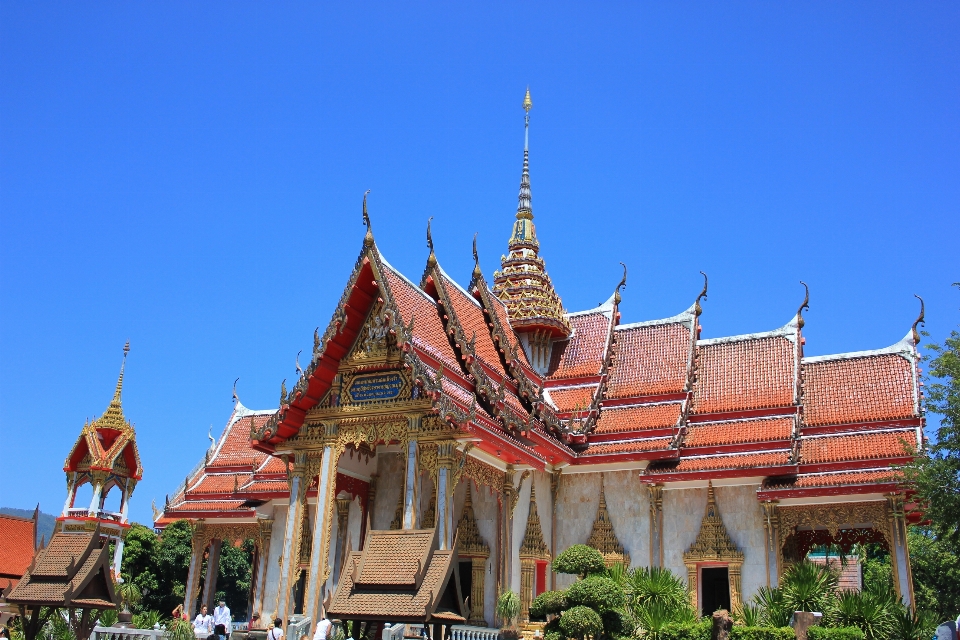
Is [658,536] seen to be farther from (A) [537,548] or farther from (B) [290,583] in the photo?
(B) [290,583]

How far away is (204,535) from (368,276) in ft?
31.2

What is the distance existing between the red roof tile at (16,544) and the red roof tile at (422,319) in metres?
17.9

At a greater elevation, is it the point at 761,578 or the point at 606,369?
the point at 606,369

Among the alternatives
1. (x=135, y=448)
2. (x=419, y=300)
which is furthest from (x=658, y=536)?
(x=135, y=448)

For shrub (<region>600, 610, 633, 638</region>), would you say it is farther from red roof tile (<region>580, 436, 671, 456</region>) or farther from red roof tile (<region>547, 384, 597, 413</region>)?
red roof tile (<region>547, 384, 597, 413</region>)

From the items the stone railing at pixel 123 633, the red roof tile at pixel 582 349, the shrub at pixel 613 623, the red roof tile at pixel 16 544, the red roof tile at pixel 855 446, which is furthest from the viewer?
the red roof tile at pixel 16 544

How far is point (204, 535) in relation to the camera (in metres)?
21.6

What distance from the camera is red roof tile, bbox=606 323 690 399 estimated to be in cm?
1884

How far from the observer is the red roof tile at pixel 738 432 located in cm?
1664

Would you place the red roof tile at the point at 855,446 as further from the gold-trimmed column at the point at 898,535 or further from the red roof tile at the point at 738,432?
the gold-trimmed column at the point at 898,535

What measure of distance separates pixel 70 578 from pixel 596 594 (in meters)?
6.88

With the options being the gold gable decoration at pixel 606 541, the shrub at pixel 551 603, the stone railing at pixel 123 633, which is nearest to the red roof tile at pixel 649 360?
the gold gable decoration at pixel 606 541

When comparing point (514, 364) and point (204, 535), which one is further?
point (204, 535)

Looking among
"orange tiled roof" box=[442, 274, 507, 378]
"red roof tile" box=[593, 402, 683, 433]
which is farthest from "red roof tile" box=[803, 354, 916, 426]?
"orange tiled roof" box=[442, 274, 507, 378]
